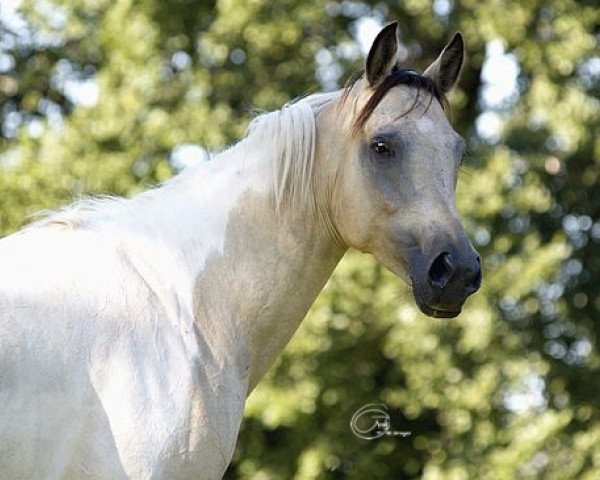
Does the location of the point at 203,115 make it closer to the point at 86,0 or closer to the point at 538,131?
the point at 86,0

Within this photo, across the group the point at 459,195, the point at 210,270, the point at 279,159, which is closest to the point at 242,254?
the point at 210,270

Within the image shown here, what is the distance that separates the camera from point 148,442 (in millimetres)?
4121

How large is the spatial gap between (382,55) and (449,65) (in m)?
0.43

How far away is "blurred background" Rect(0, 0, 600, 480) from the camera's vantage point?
37.6ft

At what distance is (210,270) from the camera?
4598mm

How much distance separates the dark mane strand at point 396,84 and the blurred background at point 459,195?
629cm

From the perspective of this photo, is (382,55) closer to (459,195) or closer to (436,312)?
(436,312)

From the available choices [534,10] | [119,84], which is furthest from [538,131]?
[119,84]

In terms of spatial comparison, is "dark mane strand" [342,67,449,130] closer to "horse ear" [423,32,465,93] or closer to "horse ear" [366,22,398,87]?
"horse ear" [366,22,398,87]

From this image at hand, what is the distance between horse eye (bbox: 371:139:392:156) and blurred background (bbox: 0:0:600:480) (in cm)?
646

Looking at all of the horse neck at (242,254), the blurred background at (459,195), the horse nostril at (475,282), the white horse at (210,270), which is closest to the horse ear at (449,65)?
the white horse at (210,270)

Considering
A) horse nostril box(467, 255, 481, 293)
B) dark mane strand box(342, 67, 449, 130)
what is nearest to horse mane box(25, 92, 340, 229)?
dark mane strand box(342, 67, 449, 130)

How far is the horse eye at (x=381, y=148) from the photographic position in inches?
185

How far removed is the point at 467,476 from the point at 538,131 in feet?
10.8
